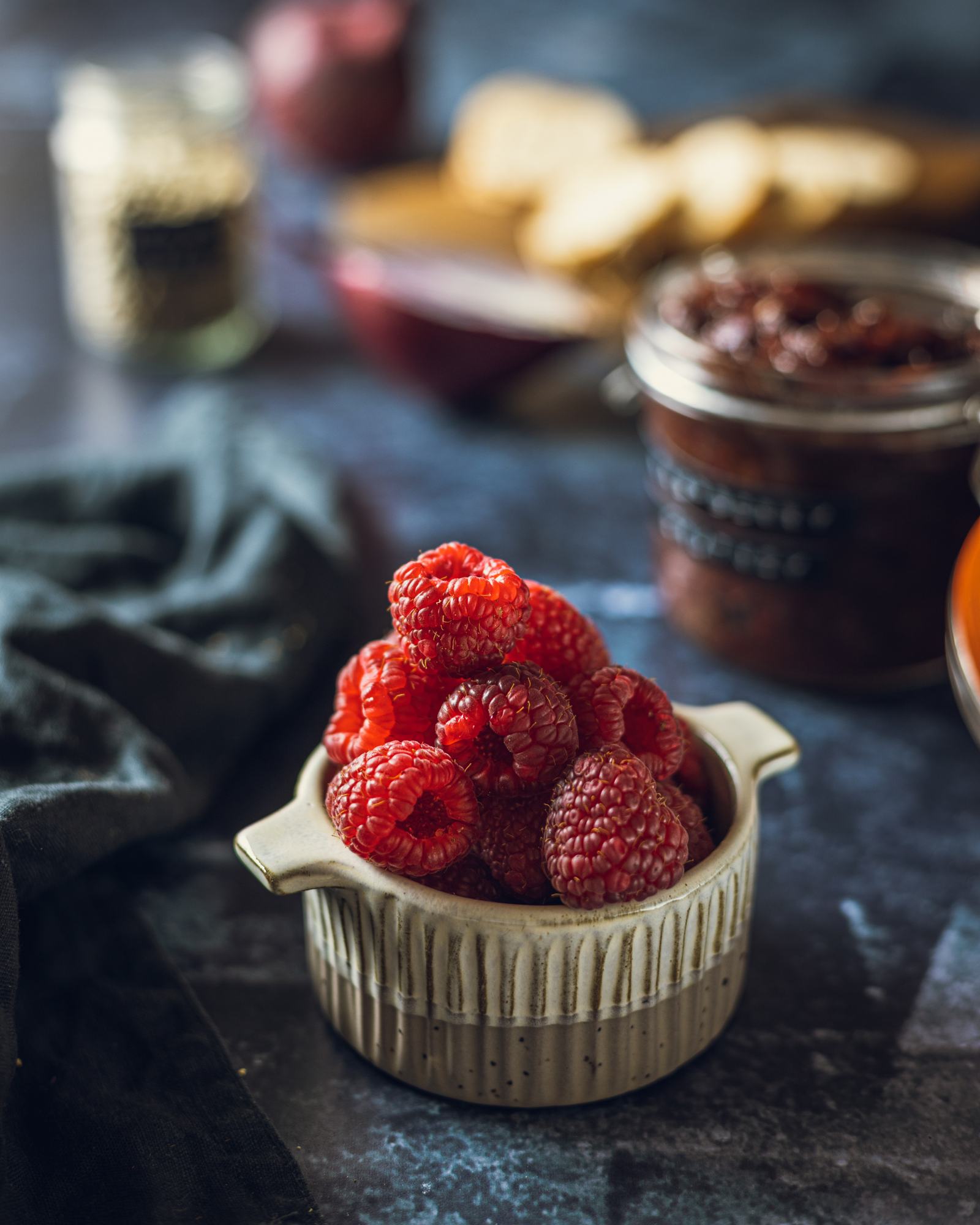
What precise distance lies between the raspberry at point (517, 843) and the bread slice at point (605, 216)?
2.65ft

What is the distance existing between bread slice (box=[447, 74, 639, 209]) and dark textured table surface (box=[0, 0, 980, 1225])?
27 centimetres

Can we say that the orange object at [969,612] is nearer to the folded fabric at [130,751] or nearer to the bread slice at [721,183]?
the folded fabric at [130,751]

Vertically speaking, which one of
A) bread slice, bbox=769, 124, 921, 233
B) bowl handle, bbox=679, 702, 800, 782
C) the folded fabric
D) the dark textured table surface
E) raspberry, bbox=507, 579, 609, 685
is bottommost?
the dark textured table surface

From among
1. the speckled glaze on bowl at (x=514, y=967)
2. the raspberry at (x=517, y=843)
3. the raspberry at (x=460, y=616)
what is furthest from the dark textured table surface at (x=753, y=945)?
the raspberry at (x=460, y=616)

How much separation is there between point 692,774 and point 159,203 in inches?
38.4

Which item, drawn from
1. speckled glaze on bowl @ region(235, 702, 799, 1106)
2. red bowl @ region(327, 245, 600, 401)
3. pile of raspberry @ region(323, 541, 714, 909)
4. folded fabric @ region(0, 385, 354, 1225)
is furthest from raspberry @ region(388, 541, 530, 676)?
red bowl @ region(327, 245, 600, 401)

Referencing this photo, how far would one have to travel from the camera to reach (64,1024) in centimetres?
73

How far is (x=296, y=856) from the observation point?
65 cm

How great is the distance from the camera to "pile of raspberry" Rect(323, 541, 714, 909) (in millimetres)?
621

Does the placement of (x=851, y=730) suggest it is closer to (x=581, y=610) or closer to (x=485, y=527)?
(x=581, y=610)

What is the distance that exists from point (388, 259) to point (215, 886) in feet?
2.91

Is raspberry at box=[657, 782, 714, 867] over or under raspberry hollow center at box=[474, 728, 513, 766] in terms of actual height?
under

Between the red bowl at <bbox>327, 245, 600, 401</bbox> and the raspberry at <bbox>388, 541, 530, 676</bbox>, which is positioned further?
the red bowl at <bbox>327, 245, 600, 401</bbox>

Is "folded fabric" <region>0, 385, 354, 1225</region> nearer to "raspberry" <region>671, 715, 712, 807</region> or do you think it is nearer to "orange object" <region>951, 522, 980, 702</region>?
"raspberry" <region>671, 715, 712, 807</region>
